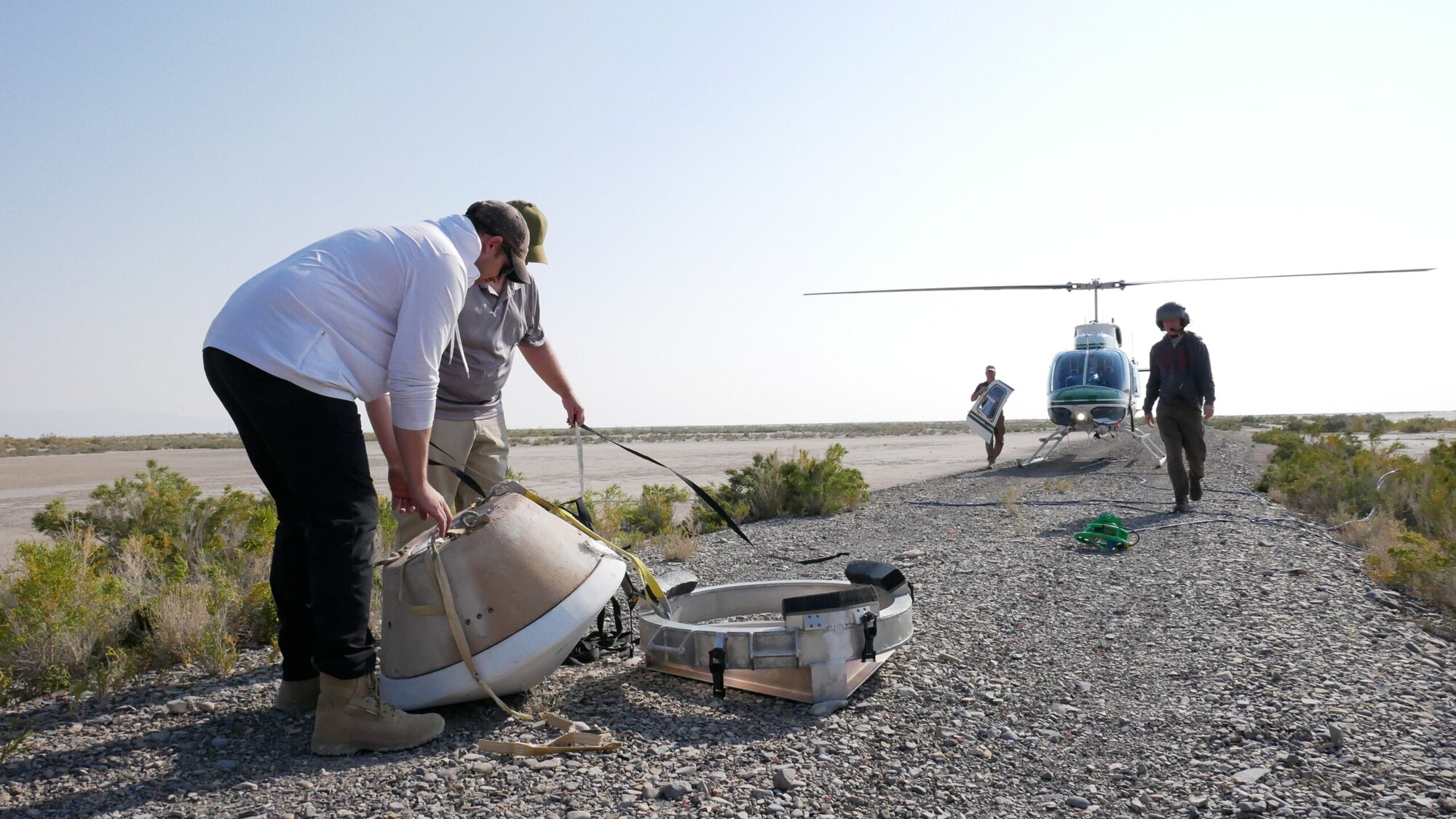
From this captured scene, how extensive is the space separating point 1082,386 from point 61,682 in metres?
16.7

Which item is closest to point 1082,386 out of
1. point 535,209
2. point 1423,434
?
point 535,209

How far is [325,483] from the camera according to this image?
313 centimetres

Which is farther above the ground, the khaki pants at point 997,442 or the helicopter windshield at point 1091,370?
the helicopter windshield at point 1091,370

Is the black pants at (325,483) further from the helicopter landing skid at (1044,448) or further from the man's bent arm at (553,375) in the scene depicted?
the helicopter landing skid at (1044,448)

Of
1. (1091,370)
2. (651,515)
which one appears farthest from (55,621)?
(1091,370)

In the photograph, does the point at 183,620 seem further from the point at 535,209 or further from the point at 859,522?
the point at 859,522

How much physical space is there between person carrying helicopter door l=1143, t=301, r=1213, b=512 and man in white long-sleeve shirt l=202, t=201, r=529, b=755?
8.82 meters

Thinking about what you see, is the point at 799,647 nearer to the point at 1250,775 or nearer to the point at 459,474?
the point at 1250,775

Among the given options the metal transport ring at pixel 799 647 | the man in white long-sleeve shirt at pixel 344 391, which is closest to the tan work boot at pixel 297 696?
the man in white long-sleeve shirt at pixel 344 391

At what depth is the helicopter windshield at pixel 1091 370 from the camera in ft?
57.2

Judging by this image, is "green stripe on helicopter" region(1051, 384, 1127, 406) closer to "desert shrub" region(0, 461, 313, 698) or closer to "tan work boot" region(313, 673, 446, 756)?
"desert shrub" region(0, 461, 313, 698)

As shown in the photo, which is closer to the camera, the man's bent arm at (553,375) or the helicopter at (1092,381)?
the man's bent arm at (553,375)

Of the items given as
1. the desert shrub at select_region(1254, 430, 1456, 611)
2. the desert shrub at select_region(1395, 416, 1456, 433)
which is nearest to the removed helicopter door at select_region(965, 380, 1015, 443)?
the desert shrub at select_region(1254, 430, 1456, 611)

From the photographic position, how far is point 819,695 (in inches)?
144
